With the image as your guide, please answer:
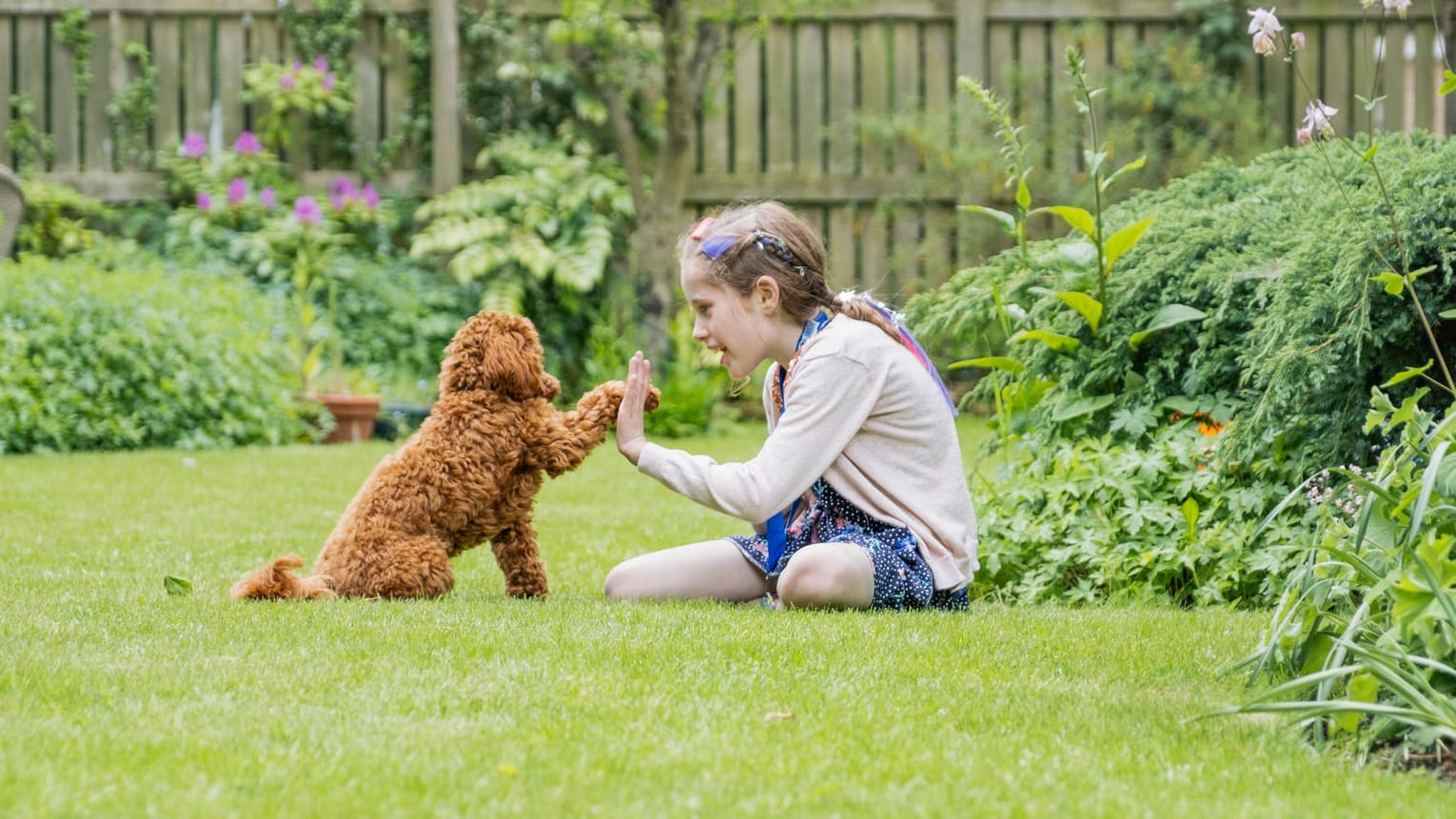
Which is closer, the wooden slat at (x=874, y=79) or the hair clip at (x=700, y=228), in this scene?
the hair clip at (x=700, y=228)

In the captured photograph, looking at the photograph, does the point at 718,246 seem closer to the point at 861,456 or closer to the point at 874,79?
the point at 861,456

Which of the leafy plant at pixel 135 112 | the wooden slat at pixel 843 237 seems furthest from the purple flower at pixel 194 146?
the wooden slat at pixel 843 237

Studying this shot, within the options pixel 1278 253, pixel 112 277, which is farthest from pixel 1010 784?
pixel 112 277

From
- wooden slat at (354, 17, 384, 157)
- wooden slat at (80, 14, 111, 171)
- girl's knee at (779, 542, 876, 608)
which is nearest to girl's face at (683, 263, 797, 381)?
girl's knee at (779, 542, 876, 608)

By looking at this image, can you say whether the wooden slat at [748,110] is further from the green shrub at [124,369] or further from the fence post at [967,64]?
the green shrub at [124,369]

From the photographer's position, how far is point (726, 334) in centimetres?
385

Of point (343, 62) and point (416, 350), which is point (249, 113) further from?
point (416, 350)

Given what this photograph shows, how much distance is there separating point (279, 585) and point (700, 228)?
133 cm

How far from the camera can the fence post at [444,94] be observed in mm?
10539

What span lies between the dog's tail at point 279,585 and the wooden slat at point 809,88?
24.8 ft

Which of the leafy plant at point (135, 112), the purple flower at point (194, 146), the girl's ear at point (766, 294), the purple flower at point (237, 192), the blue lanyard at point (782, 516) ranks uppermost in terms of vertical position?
the leafy plant at point (135, 112)

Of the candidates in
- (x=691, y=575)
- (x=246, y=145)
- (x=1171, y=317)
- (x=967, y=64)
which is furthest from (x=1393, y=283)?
(x=246, y=145)

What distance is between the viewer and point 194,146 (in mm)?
10531

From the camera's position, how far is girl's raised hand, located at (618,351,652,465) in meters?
3.74
